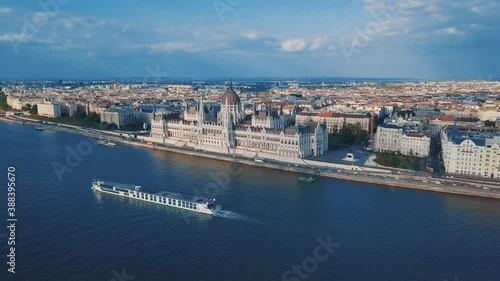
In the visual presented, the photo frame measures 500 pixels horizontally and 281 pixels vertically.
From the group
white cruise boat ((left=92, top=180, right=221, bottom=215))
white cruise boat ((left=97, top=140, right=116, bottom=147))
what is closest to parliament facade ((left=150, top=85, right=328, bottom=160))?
white cruise boat ((left=97, top=140, right=116, bottom=147))

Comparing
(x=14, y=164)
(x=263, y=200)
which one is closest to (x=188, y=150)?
(x=14, y=164)

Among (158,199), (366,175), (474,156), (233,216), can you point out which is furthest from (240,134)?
(474,156)

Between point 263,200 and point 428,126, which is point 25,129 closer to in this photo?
point 263,200

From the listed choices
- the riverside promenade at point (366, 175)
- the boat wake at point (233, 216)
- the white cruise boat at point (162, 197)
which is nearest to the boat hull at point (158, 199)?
the white cruise boat at point (162, 197)

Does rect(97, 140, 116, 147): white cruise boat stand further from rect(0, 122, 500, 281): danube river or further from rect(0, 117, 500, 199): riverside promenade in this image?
rect(0, 122, 500, 281): danube river

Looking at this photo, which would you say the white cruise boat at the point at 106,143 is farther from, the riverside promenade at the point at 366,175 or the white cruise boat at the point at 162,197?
the white cruise boat at the point at 162,197
